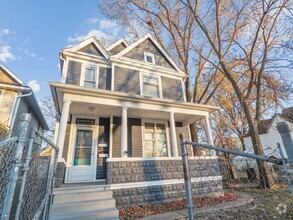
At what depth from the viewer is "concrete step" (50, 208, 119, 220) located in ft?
11.9

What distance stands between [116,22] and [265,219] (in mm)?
13622

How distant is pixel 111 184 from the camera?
15.8 feet

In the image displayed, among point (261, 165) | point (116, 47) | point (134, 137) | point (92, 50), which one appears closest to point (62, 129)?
point (134, 137)

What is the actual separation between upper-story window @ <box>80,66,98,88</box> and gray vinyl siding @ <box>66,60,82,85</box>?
22 cm

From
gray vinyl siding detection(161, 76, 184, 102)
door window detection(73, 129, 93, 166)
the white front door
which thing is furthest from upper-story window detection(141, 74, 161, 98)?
door window detection(73, 129, 93, 166)

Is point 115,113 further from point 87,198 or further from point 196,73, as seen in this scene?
point 196,73

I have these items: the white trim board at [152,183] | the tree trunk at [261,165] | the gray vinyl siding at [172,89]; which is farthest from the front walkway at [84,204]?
the gray vinyl siding at [172,89]

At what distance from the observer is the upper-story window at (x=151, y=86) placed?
8.50m

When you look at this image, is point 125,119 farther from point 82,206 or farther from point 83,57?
point 83,57

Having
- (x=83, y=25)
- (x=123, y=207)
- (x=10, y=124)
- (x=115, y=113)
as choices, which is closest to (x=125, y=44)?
(x=83, y=25)

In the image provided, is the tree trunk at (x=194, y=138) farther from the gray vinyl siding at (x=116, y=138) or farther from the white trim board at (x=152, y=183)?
the gray vinyl siding at (x=116, y=138)

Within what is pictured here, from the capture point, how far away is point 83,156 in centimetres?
656

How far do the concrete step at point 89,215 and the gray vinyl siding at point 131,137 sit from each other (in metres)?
3.10

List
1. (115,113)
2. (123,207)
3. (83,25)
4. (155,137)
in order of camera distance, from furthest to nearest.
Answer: (83,25) < (155,137) < (115,113) < (123,207)
